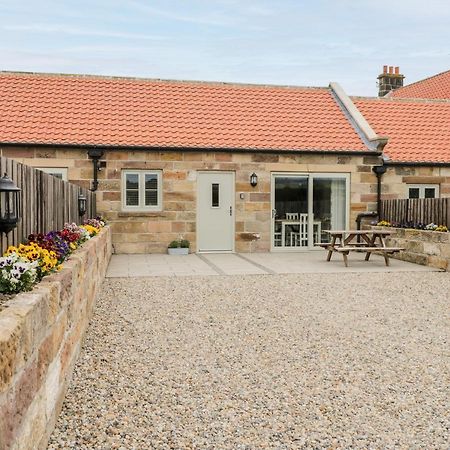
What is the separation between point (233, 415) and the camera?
3.94 metres

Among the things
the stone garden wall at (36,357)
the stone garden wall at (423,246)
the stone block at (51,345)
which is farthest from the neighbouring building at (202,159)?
the stone block at (51,345)

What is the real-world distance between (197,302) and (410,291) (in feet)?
12.2

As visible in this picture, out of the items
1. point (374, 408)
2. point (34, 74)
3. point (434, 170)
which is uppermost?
point (34, 74)

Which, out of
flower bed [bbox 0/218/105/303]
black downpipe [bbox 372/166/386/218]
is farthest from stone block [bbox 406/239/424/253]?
flower bed [bbox 0/218/105/303]

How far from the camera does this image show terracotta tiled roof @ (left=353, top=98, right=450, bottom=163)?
54.2 feet

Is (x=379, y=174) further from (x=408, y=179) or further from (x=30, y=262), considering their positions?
(x=30, y=262)

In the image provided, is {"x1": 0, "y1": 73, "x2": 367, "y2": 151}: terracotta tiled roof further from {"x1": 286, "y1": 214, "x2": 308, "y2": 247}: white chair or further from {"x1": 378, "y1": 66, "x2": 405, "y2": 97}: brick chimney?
{"x1": 378, "y1": 66, "x2": 405, "y2": 97}: brick chimney

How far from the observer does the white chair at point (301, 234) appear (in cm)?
1580

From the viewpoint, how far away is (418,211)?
13.7 m

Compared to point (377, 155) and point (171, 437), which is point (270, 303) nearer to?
point (171, 437)

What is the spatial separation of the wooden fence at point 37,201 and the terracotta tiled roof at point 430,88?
1922cm

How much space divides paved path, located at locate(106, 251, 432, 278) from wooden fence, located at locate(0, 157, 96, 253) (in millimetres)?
2787

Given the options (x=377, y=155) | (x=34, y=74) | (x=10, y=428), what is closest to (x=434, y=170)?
(x=377, y=155)

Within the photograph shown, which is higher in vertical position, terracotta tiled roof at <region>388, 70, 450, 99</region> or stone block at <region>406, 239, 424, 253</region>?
terracotta tiled roof at <region>388, 70, 450, 99</region>
